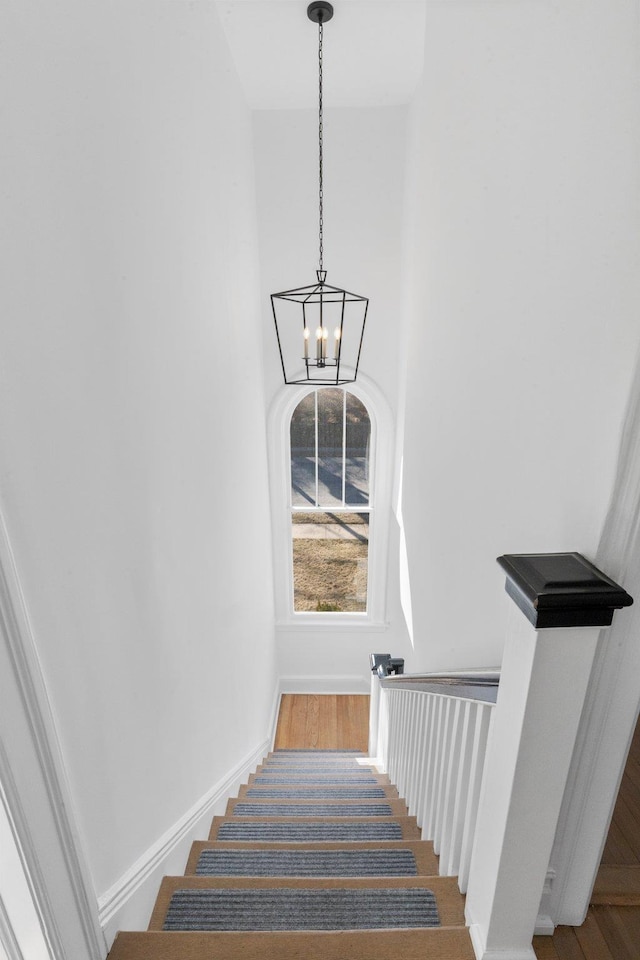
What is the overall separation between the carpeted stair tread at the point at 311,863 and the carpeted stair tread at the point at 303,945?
1.41 feet

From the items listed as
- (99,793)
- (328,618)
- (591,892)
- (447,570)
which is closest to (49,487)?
(99,793)

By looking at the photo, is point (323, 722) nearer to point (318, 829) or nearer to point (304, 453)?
point (304, 453)

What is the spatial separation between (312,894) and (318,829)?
0.65m

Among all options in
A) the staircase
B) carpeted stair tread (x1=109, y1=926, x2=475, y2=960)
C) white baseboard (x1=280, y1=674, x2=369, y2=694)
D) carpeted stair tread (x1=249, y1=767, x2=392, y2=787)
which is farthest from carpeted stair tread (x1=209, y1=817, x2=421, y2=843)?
white baseboard (x1=280, y1=674, x2=369, y2=694)

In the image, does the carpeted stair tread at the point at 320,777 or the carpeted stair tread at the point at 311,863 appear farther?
the carpeted stair tread at the point at 320,777

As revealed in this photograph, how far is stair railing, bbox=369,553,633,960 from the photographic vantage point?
95 centimetres

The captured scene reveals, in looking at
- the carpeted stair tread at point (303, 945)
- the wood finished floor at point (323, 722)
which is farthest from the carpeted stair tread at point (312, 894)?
the wood finished floor at point (323, 722)

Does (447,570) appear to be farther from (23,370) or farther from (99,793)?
(23,370)

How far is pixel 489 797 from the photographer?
47.9 inches

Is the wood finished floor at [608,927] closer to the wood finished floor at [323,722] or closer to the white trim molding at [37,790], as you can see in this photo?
the white trim molding at [37,790]

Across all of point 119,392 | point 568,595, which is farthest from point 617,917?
point 119,392

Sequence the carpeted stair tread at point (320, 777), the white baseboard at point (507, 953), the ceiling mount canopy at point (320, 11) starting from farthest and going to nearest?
the carpeted stair tread at point (320, 777) < the ceiling mount canopy at point (320, 11) < the white baseboard at point (507, 953)

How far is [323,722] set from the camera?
5.08m

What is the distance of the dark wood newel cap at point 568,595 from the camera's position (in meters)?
0.92
